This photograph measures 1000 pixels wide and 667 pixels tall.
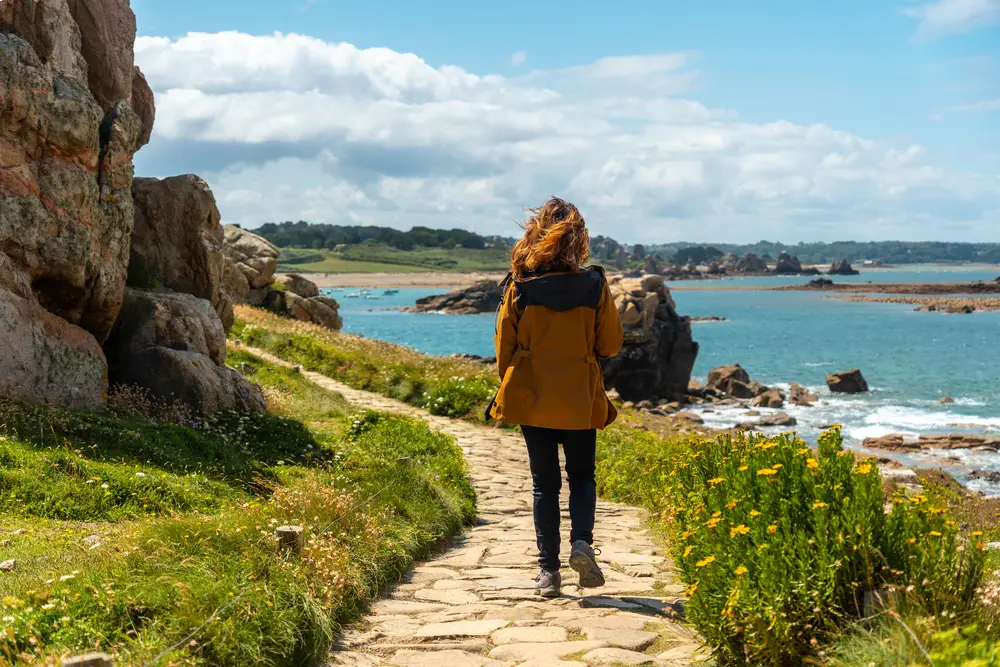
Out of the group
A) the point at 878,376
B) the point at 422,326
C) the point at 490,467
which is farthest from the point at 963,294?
the point at 490,467

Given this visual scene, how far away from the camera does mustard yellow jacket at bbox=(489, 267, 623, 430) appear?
21.6ft

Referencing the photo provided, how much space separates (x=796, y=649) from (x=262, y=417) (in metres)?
9.78

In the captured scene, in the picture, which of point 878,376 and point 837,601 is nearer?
point 837,601

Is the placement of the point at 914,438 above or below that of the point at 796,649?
below

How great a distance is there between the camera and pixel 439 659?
18.3ft

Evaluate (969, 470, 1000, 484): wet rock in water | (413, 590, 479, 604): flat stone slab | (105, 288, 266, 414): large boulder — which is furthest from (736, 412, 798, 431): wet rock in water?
(413, 590, 479, 604): flat stone slab

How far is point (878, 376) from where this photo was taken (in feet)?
187

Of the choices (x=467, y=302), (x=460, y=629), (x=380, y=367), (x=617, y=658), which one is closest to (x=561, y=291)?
(x=460, y=629)

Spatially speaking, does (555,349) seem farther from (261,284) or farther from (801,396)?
(801,396)

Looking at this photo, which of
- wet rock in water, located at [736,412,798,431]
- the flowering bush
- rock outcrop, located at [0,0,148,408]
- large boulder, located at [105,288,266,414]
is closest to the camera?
the flowering bush

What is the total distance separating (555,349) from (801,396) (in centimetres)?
4151

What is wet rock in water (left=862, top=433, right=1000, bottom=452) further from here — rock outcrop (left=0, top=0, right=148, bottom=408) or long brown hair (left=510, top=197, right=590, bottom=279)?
long brown hair (left=510, top=197, right=590, bottom=279)

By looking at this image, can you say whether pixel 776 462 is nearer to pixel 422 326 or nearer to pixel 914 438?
pixel 914 438

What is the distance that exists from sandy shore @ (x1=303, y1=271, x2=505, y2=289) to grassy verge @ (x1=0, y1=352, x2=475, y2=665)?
16273cm
